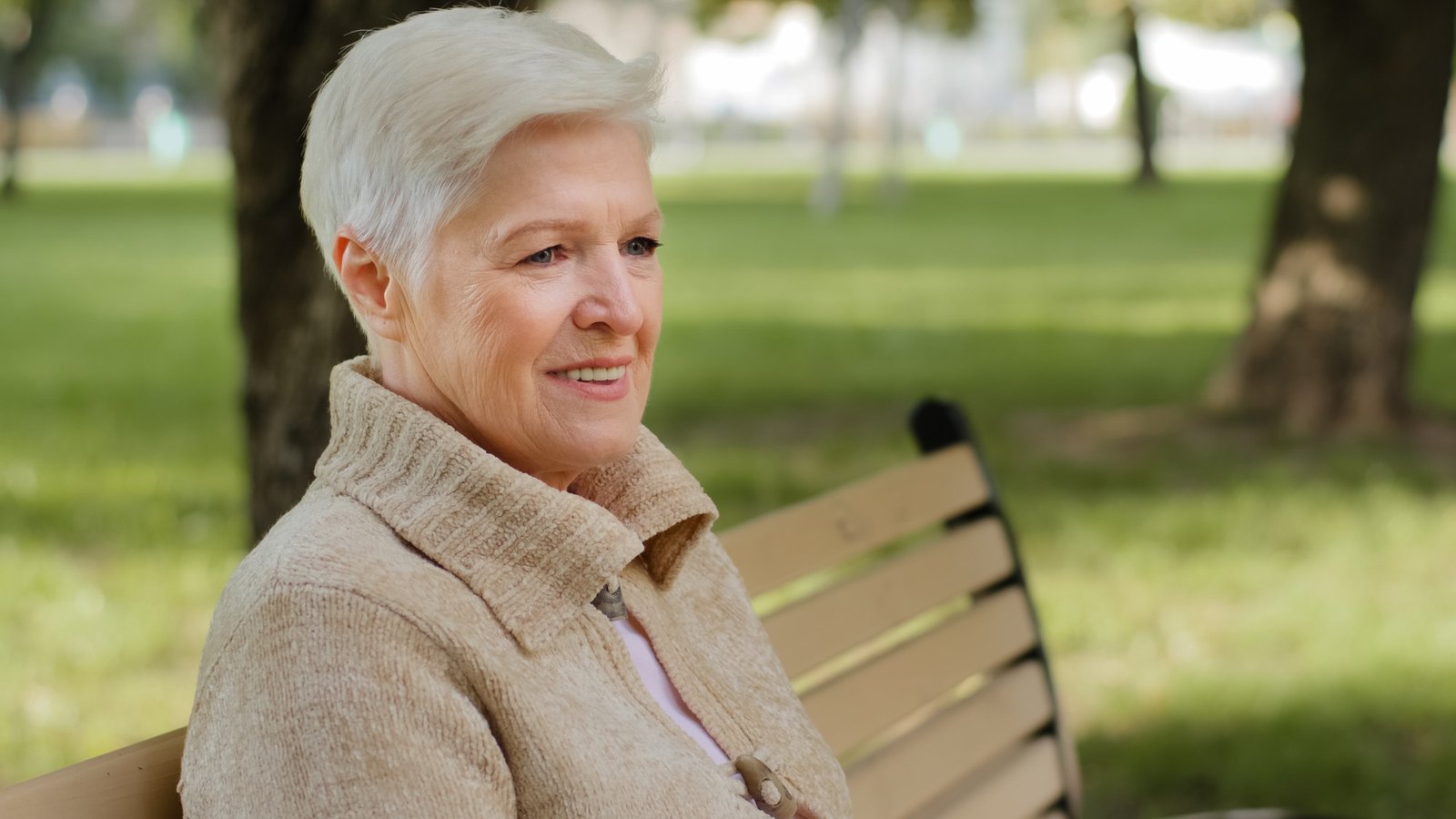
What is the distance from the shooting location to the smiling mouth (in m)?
1.64

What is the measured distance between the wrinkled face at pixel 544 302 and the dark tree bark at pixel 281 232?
4.73 feet

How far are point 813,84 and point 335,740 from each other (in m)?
74.4

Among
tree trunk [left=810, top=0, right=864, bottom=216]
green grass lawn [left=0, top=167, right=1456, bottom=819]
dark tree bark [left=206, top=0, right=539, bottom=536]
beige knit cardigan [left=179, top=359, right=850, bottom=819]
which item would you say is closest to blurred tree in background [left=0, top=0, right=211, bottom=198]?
tree trunk [left=810, top=0, right=864, bottom=216]

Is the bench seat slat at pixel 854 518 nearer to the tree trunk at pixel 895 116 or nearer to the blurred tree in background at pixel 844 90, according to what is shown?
the blurred tree in background at pixel 844 90

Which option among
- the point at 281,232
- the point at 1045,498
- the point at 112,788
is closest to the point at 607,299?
the point at 112,788

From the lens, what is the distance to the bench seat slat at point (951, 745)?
2.52 m

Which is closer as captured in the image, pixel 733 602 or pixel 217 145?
pixel 733 602

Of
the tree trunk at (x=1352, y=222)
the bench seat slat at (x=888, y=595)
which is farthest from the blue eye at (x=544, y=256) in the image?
the tree trunk at (x=1352, y=222)

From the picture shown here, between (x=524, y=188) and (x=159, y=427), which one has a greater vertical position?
(x=524, y=188)

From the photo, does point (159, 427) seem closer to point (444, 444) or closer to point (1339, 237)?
point (1339, 237)

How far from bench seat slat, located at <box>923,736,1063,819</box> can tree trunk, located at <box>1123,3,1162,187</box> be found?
104 feet

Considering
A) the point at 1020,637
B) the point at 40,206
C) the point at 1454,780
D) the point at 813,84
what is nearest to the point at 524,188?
the point at 1020,637

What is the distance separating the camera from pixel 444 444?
1.55m

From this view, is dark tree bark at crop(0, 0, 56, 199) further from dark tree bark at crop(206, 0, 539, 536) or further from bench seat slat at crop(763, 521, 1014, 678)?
bench seat slat at crop(763, 521, 1014, 678)
